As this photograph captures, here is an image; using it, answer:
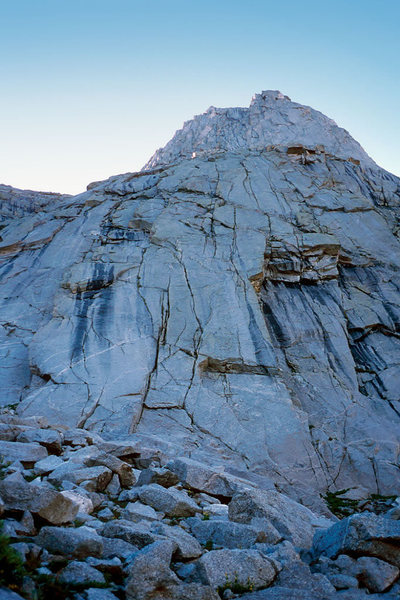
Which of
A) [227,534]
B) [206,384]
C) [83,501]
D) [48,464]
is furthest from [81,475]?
[206,384]

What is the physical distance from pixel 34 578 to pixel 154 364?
15.1 metres

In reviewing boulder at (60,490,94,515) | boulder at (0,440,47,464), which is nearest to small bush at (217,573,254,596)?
boulder at (60,490,94,515)

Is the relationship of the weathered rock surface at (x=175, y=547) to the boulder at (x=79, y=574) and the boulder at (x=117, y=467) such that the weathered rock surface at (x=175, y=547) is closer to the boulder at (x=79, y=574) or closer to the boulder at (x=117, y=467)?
the boulder at (x=79, y=574)

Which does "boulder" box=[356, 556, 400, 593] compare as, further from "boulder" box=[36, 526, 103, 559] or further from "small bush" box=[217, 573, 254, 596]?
"boulder" box=[36, 526, 103, 559]

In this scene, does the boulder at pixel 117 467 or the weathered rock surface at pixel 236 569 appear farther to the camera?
the boulder at pixel 117 467

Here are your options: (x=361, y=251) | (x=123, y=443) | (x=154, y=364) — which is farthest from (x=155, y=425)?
(x=361, y=251)

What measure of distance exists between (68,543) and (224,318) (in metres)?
16.7

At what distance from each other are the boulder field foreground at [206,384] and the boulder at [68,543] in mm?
23

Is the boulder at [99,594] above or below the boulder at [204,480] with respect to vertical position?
above

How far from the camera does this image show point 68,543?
546 cm

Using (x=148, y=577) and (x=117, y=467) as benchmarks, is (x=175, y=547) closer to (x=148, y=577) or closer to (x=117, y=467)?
(x=148, y=577)

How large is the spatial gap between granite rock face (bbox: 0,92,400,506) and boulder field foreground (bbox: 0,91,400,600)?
0.11m

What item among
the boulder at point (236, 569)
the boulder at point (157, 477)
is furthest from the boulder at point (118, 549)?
the boulder at point (157, 477)

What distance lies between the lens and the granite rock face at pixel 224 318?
17.7m
